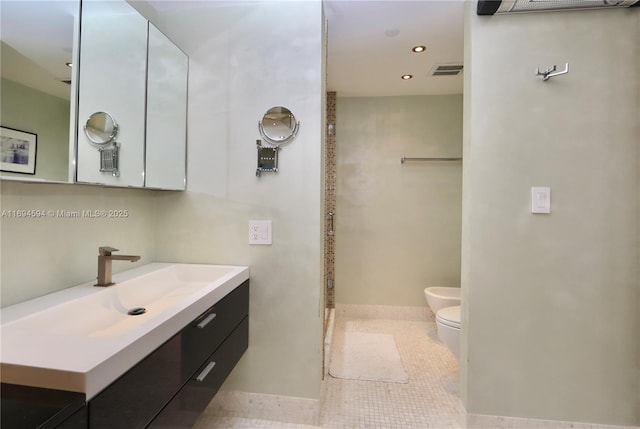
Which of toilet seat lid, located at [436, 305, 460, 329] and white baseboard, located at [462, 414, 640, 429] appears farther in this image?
toilet seat lid, located at [436, 305, 460, 329]

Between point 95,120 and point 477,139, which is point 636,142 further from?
point 95,120

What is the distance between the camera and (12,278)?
1039 mm

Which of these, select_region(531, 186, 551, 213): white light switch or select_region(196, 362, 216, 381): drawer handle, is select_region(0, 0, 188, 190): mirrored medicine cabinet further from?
select_region(531, 186, 551, 213): white light switch

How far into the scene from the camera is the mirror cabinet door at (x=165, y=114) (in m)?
1.57

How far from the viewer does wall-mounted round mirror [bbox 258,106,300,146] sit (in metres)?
1.64

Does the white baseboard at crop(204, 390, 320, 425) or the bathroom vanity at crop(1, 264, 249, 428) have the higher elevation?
the bathroom vanity at crop(1, 264, 249, 428)

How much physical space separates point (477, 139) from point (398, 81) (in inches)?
56.5

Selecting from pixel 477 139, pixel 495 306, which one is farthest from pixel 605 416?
pixel 477 139

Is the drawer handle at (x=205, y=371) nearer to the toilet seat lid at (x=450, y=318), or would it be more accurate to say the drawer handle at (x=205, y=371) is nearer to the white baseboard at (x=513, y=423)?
the white baseboard at (x=513, y=423)

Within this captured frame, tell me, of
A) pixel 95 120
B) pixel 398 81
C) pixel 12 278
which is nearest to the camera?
pixel 12 278

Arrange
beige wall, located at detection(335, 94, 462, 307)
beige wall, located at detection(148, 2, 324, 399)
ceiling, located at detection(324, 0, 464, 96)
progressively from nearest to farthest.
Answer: beige wall, located at detection(148, 2, 324, 399), ceiling, located at detection(324, 0, 464, 96), beige wall, located at detection(335, 94, 462, 307)

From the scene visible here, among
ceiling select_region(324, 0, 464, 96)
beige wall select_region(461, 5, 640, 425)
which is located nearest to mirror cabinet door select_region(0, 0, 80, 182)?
ceiling select_region(324, 0, 464, 96)

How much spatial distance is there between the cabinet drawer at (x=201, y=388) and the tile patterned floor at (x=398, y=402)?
51cm

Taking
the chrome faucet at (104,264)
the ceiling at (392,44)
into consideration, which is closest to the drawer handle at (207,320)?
the chrome faucet at (104,264)
